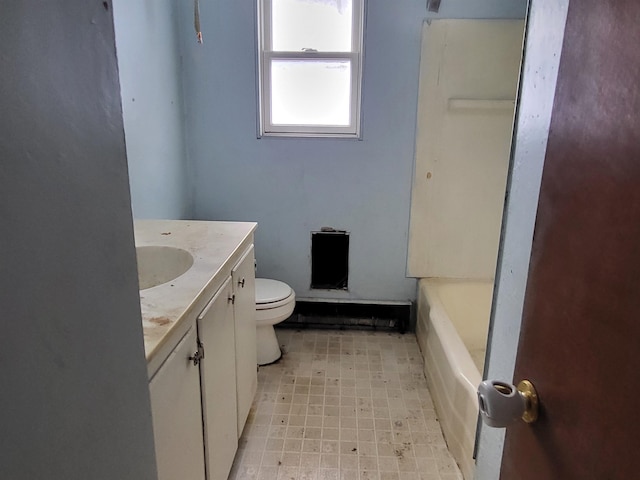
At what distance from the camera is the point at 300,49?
2709 millimetres

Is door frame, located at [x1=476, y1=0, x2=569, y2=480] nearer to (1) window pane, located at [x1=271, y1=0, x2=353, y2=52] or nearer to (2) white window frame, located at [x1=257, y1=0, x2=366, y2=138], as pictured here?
(2) white window frame, located at [x1=257, y1=0, x2=366, y2=138]

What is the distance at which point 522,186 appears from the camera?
0.99 meters

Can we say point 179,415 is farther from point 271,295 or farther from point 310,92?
point 310,92

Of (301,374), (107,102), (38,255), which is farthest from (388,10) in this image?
(38,255)

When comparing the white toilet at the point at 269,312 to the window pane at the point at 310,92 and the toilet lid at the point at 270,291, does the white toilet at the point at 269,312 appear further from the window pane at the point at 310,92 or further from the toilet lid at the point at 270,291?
the window pane at the point at 310,92

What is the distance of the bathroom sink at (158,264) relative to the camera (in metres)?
1.69

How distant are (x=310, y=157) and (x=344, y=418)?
4.89ft

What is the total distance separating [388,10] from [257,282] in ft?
5.54

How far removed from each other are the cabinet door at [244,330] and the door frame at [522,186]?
93cm

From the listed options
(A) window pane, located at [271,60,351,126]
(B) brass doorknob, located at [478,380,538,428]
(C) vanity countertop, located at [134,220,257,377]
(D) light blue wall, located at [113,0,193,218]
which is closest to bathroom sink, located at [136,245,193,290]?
(C) vanity countertop, located at [134,220,257,377]

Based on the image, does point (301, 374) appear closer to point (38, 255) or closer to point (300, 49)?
point (300, 49)

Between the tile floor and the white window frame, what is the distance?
1285mm

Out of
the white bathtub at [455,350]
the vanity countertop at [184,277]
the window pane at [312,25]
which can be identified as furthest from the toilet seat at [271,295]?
the window pane at [312,25]

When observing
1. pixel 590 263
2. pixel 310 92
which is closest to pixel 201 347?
pixel 590 263
